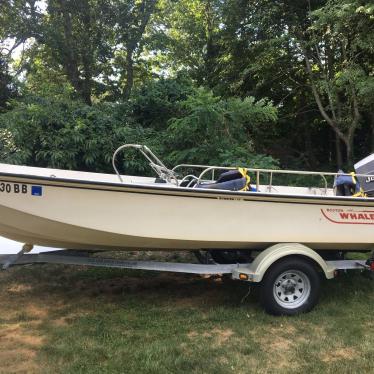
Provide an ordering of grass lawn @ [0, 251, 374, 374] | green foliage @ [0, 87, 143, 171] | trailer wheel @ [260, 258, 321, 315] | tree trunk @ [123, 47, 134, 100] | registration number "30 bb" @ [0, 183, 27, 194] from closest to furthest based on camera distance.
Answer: grass lawn @ [0, 251, 374, 374] < registration number "30 bb" @ [0, 183, 27, 194] < trailer wheel @ [260, 258, 321, 315] < green foliage @ [0, 87, 143, 171] < tree trunk @ [123, 47, 134, 100]

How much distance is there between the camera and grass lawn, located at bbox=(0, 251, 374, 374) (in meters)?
3.45

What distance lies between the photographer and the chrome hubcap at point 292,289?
14.7ft

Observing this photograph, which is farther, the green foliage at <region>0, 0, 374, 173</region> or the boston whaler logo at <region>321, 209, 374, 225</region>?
the green foliage at <region>0, 0, 374, 173</region>

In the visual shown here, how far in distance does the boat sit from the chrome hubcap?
359mm

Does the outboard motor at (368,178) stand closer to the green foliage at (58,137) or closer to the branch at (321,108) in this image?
the green foliage at (58,137)

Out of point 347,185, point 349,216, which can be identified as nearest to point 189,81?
point 347,185

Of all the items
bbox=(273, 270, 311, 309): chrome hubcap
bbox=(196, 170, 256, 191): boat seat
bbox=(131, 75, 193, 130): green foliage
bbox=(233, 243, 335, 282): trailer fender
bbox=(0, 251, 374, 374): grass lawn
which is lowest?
bbox=(0, 251, 374, 374): grass lawn

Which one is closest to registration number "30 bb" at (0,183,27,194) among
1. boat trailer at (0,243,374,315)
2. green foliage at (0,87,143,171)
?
boat trailer at (0,243,374,315)

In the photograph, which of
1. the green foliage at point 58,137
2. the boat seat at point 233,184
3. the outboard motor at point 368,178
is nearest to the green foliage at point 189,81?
the green foliage at point 58,137

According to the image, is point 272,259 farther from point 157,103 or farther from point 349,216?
point 157,103

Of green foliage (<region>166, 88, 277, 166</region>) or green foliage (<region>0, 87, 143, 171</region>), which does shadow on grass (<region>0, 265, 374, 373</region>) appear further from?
green foliage (<region>166, 88, 277, 166</region>)

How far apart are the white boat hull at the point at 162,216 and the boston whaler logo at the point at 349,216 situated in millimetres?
10

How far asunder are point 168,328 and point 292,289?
134 centimetres

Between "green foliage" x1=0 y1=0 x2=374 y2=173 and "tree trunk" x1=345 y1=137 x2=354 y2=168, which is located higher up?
"green foliage" x1=0 y1=0 x2=374 y2=173
